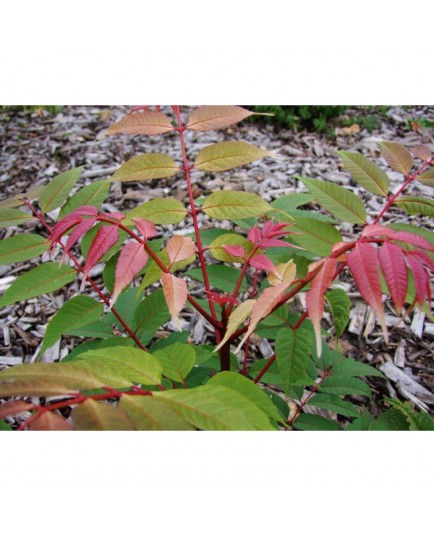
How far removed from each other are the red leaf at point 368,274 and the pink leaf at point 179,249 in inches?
15.3

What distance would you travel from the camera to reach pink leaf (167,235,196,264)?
3.44ft

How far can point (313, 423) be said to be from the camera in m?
1.28

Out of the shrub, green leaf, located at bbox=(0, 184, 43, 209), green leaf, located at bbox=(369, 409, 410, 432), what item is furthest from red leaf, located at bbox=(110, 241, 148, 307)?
green leaf, located at bbox=(369, 409, 410, 432)

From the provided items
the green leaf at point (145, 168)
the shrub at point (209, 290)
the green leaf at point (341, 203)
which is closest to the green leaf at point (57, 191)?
the shrub at point (209, 290)

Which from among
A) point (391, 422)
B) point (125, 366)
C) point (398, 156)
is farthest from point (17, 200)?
point (391, 422)

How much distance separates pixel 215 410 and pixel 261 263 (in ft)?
1.41

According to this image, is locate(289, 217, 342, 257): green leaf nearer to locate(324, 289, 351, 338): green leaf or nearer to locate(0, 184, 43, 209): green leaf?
locate(324, 289, 351, 338): green leaf

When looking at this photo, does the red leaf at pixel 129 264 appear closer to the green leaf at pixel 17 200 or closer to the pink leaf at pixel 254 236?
the pink leaf at pixel 254 236

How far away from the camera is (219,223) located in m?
2.70

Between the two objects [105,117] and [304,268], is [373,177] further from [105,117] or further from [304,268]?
[105,117]

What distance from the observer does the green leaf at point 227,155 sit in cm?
116

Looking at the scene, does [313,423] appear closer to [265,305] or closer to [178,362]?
[178,362]

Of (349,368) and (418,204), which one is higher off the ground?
(418,204)

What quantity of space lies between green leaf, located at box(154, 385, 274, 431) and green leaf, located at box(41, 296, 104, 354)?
59 cm
